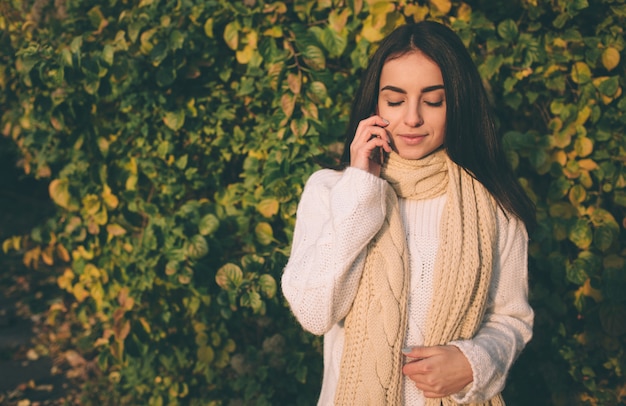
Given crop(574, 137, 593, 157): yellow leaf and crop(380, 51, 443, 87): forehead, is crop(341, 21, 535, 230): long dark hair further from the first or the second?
crop(574, 137, 593, 157): yellow leaf

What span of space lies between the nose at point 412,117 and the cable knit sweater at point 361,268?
0.17 metres

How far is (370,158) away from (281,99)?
33.2 inches

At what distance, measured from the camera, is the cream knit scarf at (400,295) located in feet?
4.78

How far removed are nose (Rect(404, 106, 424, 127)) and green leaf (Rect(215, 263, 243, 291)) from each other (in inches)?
38.9

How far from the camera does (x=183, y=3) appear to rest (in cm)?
230

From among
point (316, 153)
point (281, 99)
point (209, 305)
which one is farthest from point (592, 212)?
point (209, 305)

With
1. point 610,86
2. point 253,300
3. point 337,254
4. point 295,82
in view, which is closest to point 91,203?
point 253,300

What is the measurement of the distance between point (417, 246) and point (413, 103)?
0.38m

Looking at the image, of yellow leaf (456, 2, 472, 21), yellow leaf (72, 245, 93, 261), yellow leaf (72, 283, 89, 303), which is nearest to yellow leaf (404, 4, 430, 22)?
yellow leaf (456, 2, 472, 21)

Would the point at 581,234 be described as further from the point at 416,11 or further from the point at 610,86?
the point at 416,11

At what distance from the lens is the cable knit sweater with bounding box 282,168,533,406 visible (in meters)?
1.43

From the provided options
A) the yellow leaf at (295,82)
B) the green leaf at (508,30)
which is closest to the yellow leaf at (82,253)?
the yellow leaf at (295,82)

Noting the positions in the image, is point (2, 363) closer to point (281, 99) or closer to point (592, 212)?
point (281, 99)

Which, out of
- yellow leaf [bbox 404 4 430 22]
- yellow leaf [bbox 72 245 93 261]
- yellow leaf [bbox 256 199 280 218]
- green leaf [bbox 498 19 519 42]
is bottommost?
yellow leaf [bbox 72 245 93 261]
